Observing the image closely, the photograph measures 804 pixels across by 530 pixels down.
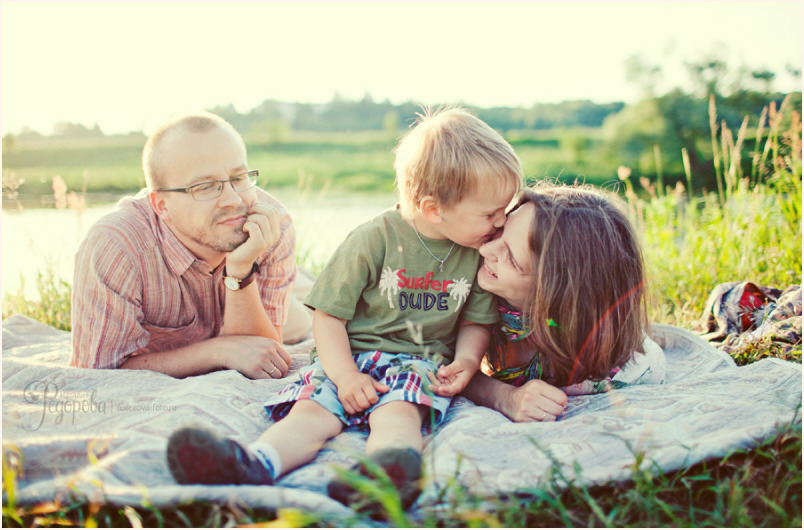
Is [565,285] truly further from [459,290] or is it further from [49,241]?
[49,241]

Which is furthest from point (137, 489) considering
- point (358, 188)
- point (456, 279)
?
point (358, 188)

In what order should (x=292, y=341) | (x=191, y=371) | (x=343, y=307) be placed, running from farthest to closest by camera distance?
(x=292, y=341), (x=191, y=371), (x=343, y=307)

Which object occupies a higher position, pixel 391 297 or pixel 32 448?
pixel 391 297

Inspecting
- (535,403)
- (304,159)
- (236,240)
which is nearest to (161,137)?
(236,240)

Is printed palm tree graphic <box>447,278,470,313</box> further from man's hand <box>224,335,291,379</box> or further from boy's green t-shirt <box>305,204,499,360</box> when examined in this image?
man's hand <box>224,335,291,379</box>

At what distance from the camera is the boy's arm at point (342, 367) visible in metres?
2.22

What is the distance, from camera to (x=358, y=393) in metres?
2.21

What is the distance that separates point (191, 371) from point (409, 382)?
3.79ft

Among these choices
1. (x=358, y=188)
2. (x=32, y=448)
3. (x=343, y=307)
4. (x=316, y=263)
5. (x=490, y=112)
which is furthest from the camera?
(x=490, y=112)

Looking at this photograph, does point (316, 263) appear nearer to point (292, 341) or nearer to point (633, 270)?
point (292, 341)

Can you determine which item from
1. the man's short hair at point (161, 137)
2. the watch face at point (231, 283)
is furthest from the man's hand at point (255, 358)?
the man's short hair at point (161, 137)

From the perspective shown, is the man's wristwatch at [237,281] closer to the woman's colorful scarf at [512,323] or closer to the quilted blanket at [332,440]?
the quilted blanket at [332,440]

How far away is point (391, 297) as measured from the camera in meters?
2.50

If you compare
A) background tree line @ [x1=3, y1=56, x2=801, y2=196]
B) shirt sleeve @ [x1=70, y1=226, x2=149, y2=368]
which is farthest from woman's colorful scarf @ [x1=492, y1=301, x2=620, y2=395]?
background tree line @ [x1=3, y1=56, x2=801, y2=196]
